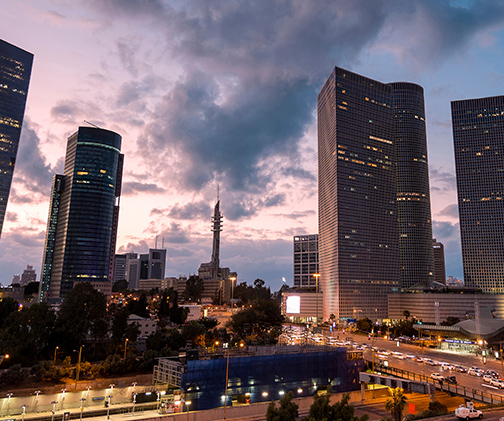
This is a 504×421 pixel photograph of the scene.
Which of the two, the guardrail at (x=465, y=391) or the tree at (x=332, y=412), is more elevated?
the tree at (x=332, y=412)

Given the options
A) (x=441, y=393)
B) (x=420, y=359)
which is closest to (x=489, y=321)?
(x=420, y=359)

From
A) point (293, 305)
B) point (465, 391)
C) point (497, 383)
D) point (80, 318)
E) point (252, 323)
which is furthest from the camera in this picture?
point (293, 305)

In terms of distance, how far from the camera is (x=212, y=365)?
5872 cm

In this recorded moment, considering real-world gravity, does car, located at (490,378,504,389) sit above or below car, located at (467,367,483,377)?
above

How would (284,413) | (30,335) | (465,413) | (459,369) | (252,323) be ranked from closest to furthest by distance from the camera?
(284,413)
(465,413)
(30,335)
(459,369)
(252,323)

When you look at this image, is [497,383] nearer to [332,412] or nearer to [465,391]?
[465,391]

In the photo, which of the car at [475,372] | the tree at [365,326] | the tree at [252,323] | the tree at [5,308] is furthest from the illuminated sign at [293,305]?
the tree at [5,308]

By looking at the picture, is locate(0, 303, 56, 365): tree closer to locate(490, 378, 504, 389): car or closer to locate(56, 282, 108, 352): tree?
locate(56, 282, 108, 352): tree

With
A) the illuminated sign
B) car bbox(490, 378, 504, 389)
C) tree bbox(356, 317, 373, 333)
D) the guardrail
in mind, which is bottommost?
tree bbox(356, 317, 373, 333)

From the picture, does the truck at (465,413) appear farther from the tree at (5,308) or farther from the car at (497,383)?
the tree at (5,308)

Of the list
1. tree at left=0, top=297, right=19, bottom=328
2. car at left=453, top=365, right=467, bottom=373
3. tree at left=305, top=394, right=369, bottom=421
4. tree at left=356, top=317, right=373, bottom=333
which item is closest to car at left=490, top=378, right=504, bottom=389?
car at left=453, top=365, right=467, bottom=373

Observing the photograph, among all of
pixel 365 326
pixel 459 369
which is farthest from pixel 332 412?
pixel 365 326

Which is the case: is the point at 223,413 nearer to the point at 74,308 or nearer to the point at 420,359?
the point at 74,308

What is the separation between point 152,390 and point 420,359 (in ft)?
234
